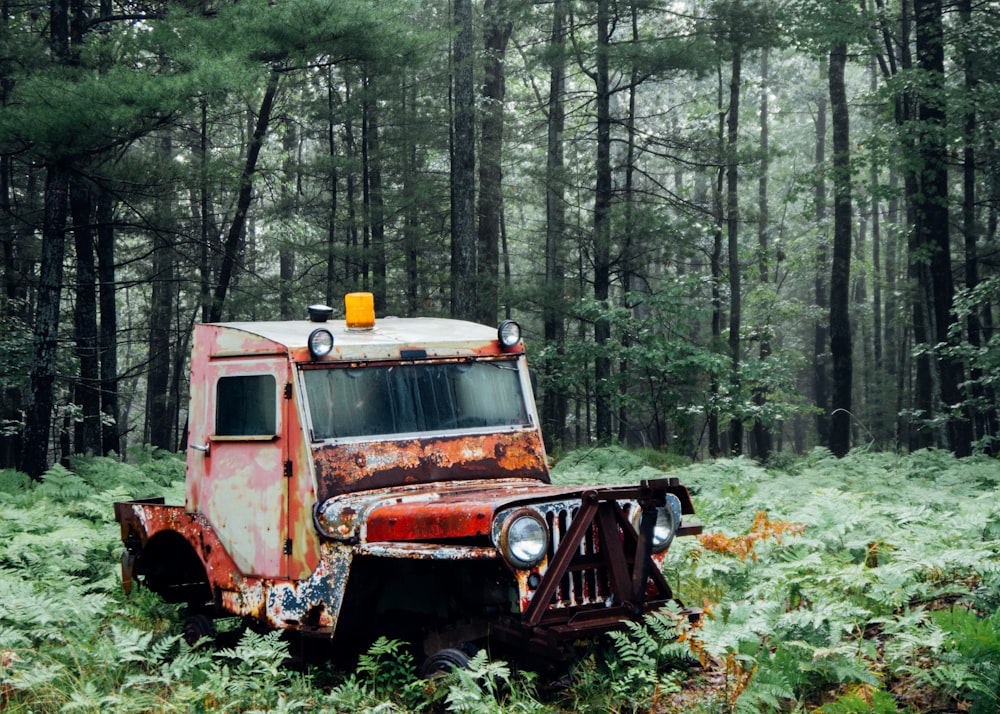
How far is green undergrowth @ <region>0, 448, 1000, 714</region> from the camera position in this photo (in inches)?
201

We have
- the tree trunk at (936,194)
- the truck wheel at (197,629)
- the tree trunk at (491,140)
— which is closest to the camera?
the truck wheel at (197,629)

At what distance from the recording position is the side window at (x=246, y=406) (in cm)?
663

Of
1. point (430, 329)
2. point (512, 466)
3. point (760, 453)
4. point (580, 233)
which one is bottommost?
point (760, 453)

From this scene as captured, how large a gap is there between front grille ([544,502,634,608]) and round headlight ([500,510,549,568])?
0.11 meters

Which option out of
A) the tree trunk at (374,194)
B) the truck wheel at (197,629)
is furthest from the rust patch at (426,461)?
the tree trunk at (374,194)

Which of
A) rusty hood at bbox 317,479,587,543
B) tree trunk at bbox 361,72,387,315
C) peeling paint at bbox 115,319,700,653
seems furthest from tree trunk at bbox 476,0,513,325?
rusty hood at bbox 317,479,587,543

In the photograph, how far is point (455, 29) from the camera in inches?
687

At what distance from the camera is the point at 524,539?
5.26 meters

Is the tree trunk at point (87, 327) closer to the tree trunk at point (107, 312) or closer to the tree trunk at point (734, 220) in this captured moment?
the tree trunk at point (107, 312)

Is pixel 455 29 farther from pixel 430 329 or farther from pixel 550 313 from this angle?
pixel 430 329

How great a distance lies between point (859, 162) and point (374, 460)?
14953 mm

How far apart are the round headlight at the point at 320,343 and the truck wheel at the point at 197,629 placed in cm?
237

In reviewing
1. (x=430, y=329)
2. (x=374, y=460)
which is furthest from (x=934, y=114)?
(x=374, y=460)

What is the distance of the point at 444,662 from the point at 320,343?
2.22 m
